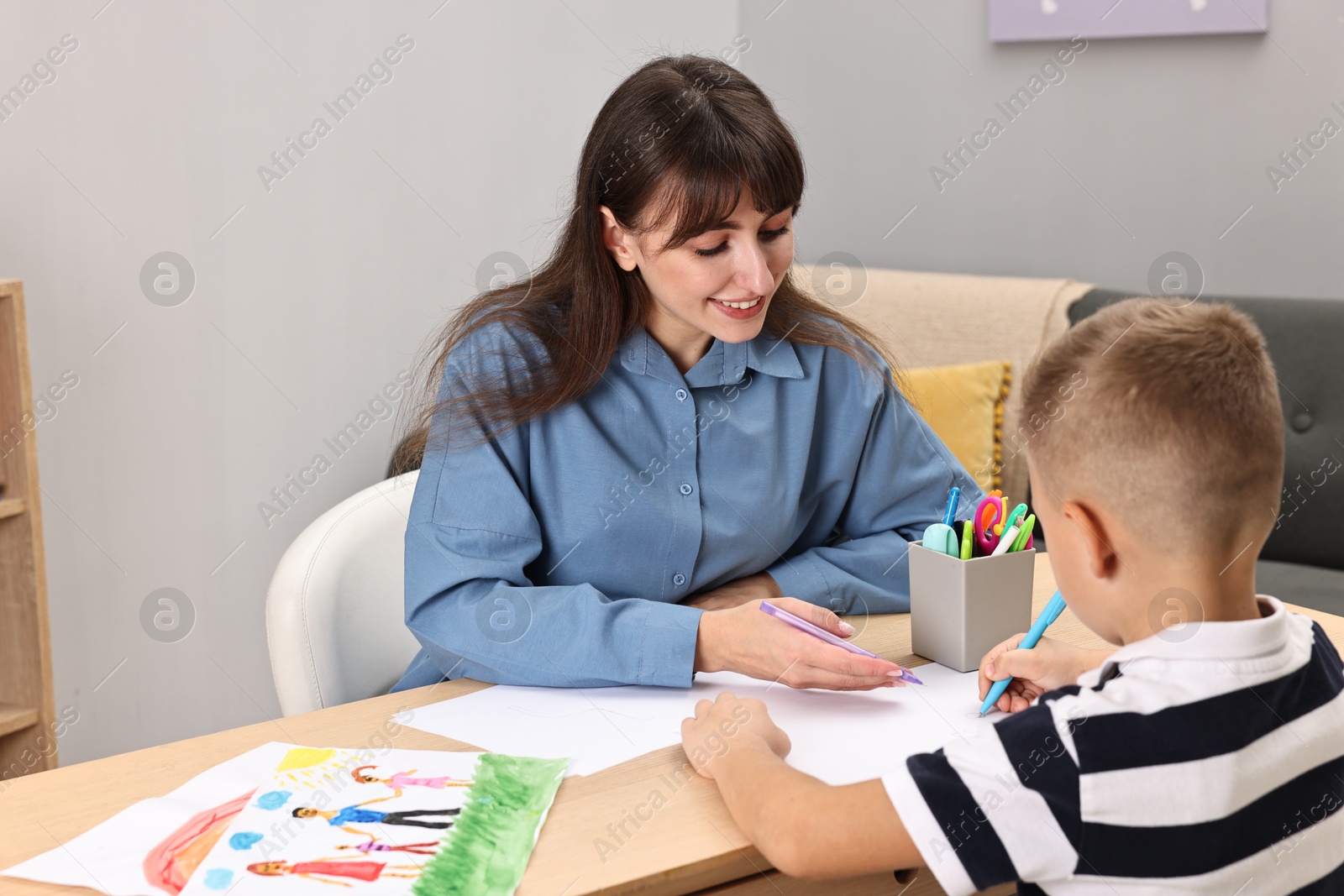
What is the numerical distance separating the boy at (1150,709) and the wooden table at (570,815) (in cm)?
5

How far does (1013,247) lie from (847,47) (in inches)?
30.6

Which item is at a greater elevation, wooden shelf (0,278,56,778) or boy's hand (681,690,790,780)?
wooden shelf (0,278,56,778)

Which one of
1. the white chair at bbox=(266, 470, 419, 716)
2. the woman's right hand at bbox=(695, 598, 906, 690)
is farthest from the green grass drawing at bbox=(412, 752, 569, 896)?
the white chair at bbox=(266, 470, 419, 716)

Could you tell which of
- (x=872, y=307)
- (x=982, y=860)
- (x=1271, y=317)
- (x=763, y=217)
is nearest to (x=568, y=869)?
(x=982, y=860)

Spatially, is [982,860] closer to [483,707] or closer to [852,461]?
[483,707]

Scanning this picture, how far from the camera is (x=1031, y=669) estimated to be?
100 cm

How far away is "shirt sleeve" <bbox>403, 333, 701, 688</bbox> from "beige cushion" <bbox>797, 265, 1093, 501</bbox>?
4.58 ft

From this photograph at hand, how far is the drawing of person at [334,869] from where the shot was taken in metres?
0.78

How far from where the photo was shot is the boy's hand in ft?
3.00

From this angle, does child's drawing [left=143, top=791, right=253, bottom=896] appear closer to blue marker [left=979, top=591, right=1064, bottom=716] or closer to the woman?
the woman

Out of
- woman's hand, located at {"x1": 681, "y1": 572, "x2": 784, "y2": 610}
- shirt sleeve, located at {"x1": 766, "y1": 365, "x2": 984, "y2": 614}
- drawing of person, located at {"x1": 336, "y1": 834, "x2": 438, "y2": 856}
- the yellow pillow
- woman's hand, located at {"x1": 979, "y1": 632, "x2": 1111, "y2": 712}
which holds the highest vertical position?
drawing of person, located at {"x1": 336, "y1": 834, "x2": 438, "y2": 856}

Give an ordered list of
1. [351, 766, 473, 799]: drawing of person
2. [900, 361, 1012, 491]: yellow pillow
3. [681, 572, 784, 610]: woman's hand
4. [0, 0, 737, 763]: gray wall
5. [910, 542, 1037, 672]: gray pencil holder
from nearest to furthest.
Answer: [351, 766, 473, 799]: drawing of person < [910, 542, 1037, 672]: gray pencil holder < [681, 572, 784, 610]: woman's hand < [0, 0, 737, 763]: gray wall < [900, 361, 1012, 491]: yellow pillow

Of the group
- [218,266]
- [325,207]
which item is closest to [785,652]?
[218,266]

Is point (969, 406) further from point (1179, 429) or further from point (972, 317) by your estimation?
point (1179, 429)
